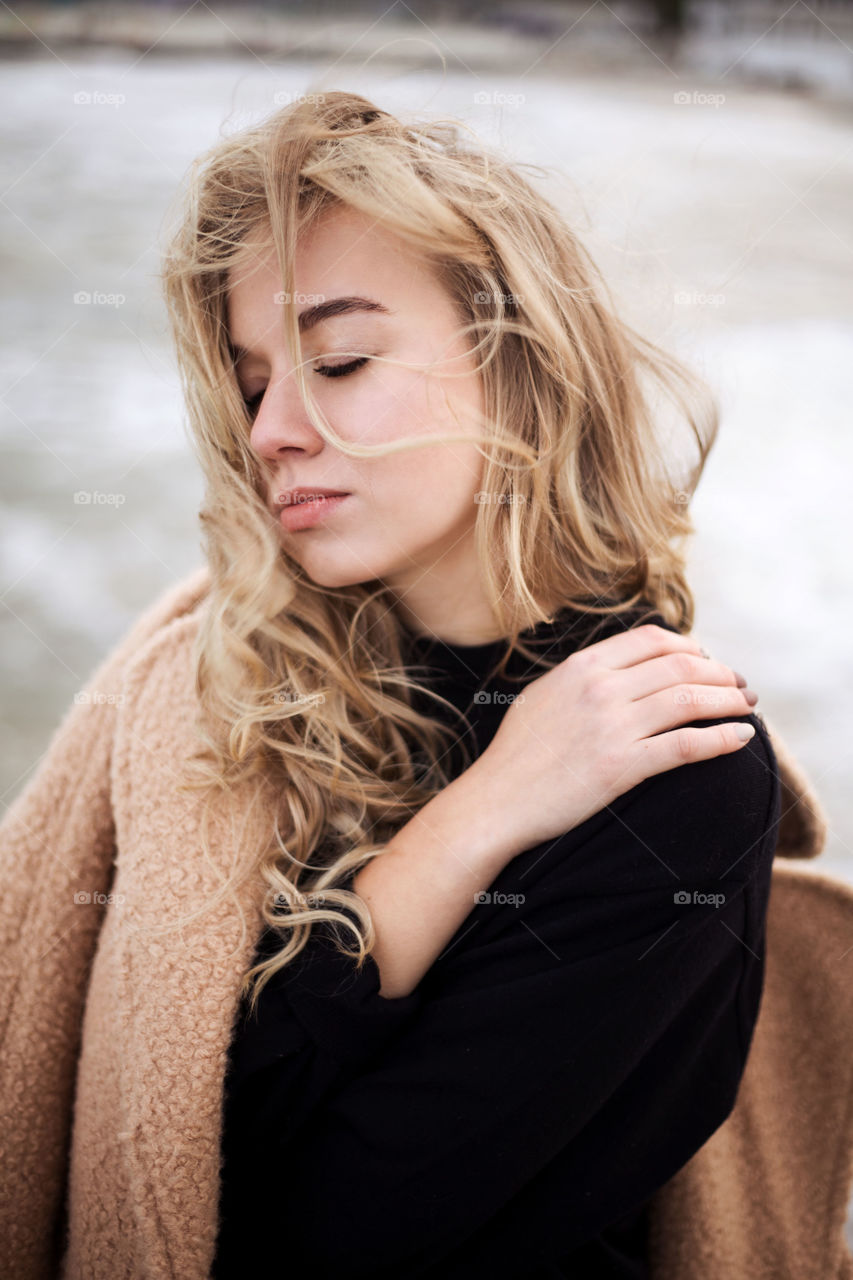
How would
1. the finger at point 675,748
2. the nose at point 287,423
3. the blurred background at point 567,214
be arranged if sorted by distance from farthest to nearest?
the blurred background at point 567,214 → the nose at point 287,423 → the finger at point 675,748

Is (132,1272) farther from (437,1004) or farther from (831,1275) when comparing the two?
(831,1275)

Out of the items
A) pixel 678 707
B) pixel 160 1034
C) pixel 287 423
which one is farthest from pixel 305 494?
pixel 160 1034

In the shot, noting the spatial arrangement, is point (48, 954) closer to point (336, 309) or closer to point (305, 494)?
point (305, 494)

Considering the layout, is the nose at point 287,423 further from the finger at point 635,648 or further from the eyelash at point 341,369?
the finger at point 635,648

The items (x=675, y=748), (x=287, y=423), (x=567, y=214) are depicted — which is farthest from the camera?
(x=567, y=214)

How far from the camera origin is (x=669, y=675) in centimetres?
89

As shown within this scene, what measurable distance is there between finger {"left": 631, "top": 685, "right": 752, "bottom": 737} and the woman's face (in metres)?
0.31

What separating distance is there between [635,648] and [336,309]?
0.45 metres

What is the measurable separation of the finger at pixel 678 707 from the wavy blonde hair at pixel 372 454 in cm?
19

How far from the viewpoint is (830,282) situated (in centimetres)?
379

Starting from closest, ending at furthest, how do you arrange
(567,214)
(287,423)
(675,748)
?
1. (675,748)
2. (287,423)
3. (567,214)

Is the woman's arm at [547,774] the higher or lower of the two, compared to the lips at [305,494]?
lower

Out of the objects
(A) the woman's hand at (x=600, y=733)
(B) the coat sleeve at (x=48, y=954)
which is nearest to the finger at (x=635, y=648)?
(A) the woman's hand at (x=600, y=733)

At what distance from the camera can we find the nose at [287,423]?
96 cm
